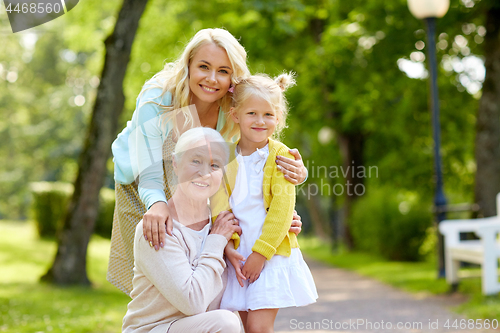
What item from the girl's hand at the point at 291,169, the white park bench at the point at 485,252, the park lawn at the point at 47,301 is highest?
the girl's hand at the point at 291,169

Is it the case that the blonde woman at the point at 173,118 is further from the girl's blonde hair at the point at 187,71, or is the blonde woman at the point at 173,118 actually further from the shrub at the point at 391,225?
the shrub at the point at 391,225

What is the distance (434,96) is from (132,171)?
22.4 ft

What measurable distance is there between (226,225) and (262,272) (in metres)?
0.30

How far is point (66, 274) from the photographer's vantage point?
8211 millimetres

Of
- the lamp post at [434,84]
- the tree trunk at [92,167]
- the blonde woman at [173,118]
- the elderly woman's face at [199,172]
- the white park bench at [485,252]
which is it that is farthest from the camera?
the lamp post at [434,84]

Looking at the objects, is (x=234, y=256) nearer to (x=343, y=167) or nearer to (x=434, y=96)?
(x=434, y=96)

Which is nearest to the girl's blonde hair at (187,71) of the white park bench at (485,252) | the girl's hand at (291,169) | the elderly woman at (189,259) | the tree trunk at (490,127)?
the elderly woman at (189,259)

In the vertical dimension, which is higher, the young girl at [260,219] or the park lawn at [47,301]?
the young girl at [260,219]

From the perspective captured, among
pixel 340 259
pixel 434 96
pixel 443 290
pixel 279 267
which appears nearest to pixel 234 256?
pixel 279 267

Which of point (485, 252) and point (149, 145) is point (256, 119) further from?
point (485, 252)

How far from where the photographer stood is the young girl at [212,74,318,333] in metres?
2.60

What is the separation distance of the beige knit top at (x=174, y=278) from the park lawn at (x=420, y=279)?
163 inches

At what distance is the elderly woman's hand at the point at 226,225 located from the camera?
2553mm

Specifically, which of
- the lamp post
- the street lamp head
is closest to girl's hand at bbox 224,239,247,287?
the lamp post
